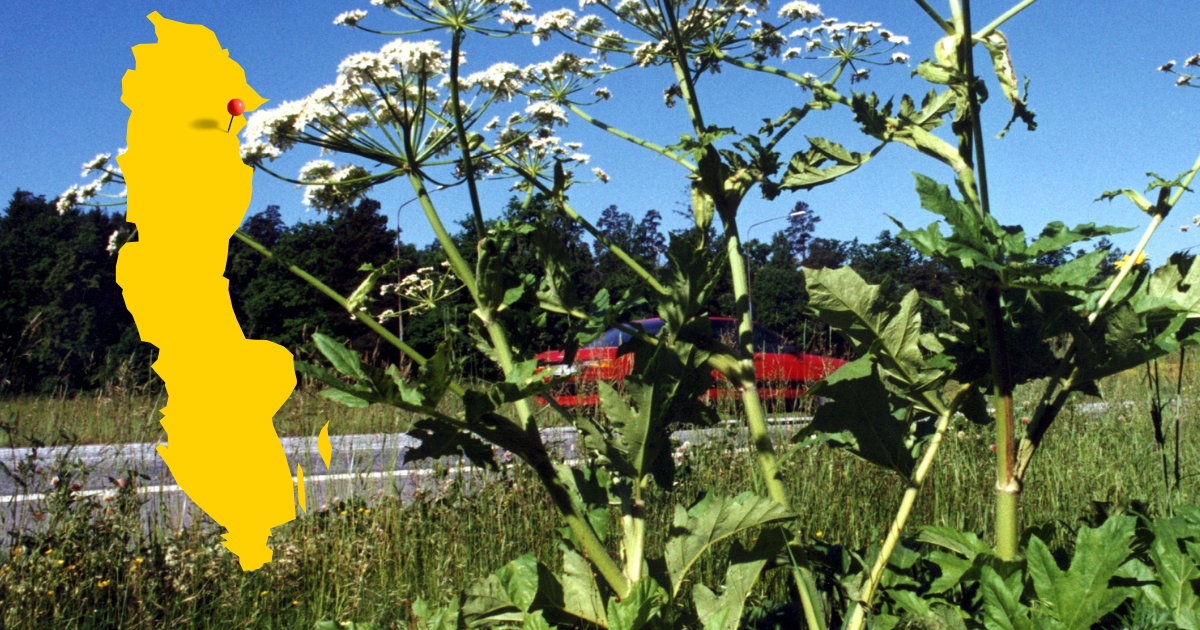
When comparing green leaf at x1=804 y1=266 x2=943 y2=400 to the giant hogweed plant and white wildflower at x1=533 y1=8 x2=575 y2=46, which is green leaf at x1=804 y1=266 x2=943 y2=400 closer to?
the giant hogweed plant

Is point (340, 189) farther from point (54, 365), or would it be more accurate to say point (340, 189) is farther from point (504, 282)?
point (54, 365)

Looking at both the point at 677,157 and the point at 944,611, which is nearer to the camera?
the point at 944,611

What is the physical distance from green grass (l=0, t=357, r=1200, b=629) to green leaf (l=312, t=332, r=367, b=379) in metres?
1.09

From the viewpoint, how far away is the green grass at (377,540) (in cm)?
222

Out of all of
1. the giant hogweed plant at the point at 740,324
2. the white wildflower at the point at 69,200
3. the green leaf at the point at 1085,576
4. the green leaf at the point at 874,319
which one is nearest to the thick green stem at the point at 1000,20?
the giant hogweed plant at the point at 740,324

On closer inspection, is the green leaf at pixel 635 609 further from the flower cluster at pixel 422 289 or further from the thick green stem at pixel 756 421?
the flower cluster at pixel 422 289

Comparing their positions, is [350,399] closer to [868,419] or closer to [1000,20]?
[868,419]

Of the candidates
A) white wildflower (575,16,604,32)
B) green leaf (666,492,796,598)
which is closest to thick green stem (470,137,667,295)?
green leaf (666,492,796,598)

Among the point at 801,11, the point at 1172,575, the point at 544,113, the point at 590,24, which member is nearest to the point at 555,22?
the point at 590,24

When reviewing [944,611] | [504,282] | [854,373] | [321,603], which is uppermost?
[504,282]

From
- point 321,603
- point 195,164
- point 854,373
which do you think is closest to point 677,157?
point 854,373

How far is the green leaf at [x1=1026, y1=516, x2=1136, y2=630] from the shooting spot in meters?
1.16

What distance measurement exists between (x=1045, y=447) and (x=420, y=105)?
11.1 ft

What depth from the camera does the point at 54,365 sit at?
186 inches
